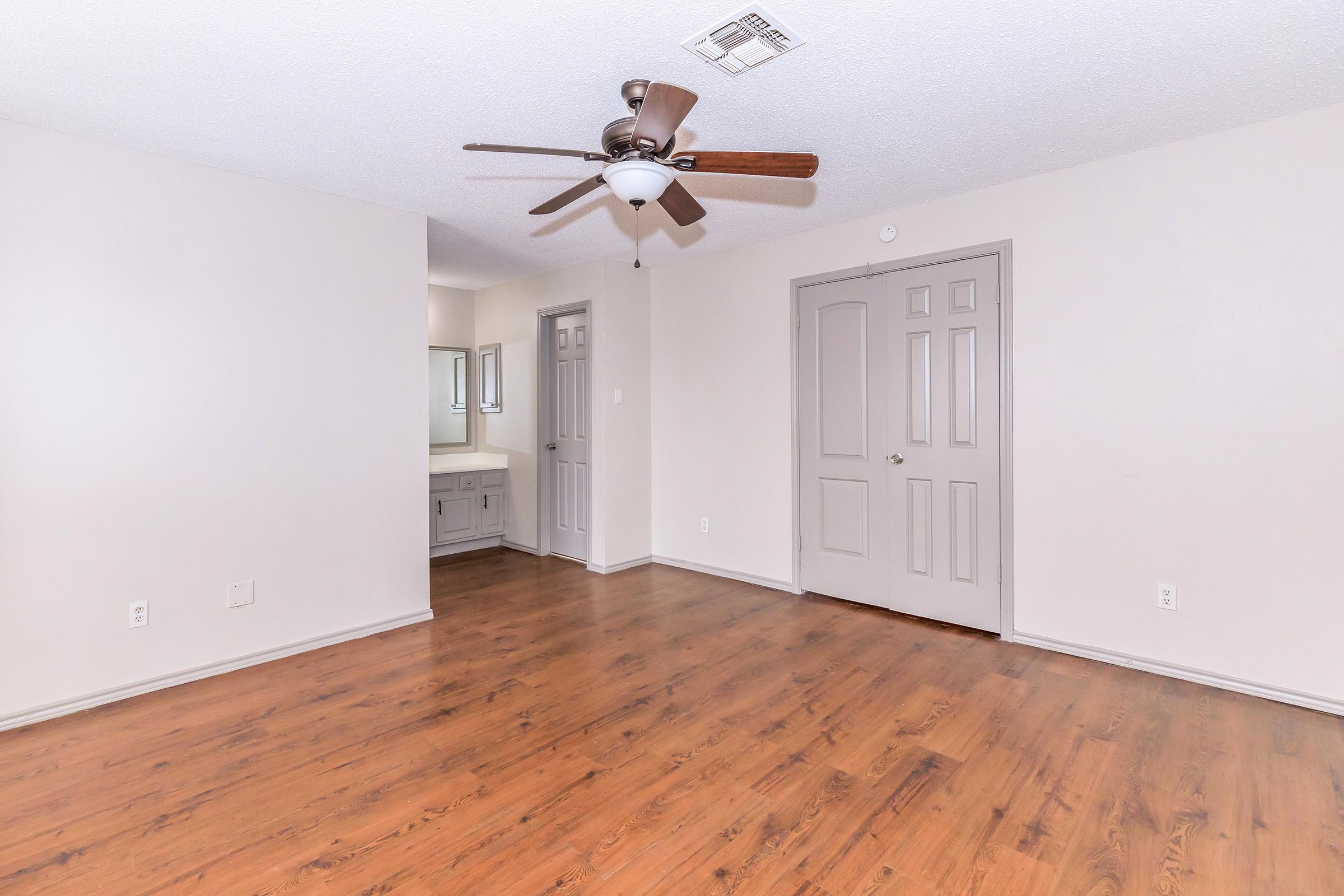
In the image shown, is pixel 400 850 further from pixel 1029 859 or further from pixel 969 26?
pixel 969 26

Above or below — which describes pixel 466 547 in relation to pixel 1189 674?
above

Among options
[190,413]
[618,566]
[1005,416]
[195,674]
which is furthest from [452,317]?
Answer: [1005,416]

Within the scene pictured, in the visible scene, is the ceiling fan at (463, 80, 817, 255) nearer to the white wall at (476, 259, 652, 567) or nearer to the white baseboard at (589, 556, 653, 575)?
the white wall at (476, 259, 652, 567)

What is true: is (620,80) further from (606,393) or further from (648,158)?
(606,393)

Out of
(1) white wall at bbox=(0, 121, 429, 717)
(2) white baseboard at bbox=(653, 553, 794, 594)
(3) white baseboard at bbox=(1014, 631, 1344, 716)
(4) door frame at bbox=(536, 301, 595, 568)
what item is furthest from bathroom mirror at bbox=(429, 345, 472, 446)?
(3) white baseboard at bbox=(1014, 631, 1344, 716)

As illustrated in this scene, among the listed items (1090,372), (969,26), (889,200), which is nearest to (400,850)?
(969,26)

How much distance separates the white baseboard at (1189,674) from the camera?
2.71 metres

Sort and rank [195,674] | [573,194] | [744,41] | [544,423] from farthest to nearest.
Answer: [544,423]
[195,674]
[573,194]
[744,41]

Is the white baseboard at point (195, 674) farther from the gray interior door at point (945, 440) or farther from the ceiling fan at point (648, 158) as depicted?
the gray interior door at point (945, 440)

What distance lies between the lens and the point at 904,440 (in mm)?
3938

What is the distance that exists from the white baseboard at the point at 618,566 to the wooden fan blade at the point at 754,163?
11.3ft

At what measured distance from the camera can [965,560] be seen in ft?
12.2

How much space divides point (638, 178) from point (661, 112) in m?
0.34

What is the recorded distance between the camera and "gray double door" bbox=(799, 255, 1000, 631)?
3645 millimetres
